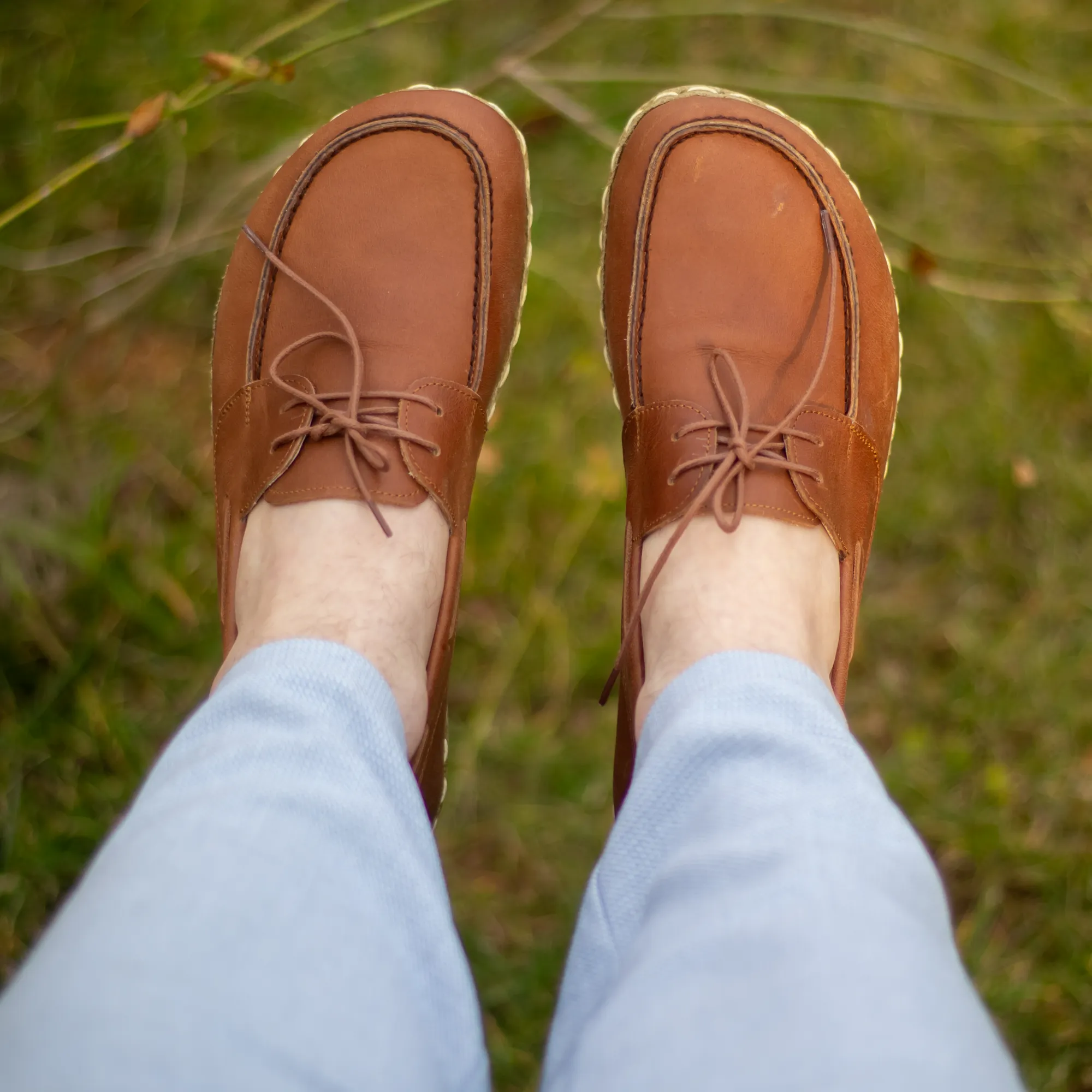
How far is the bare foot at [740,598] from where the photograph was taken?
102 centimetres

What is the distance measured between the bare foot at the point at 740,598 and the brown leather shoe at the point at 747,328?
24 millimetres

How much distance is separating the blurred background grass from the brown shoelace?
29 cm

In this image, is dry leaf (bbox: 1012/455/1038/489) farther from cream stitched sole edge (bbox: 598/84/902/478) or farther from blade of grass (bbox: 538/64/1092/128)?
blade of grass (bbox: 538/64/1092/128)

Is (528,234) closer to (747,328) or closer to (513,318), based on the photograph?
(513,318)

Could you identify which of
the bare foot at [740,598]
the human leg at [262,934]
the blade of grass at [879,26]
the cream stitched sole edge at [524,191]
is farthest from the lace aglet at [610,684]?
the blade of grass at [879,26]

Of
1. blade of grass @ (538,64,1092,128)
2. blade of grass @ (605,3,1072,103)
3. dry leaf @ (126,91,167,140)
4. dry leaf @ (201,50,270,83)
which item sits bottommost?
dry leaf @ (126,91,167,140)

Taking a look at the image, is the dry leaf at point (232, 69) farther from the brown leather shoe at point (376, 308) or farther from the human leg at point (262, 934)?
the human leg at point (262, 934)

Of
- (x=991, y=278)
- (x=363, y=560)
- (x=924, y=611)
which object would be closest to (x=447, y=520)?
(x=363, y=560)

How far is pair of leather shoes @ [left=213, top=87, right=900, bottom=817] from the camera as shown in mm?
1193

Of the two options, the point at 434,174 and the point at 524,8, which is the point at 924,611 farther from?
the point at 524,8

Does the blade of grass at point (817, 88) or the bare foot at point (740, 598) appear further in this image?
the blade of grass at point (817, 88)

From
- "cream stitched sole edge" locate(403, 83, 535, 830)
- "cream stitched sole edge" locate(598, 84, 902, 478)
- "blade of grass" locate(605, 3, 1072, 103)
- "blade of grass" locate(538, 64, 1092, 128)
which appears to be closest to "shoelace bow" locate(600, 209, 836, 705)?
"cream stitched sole edge" locate(598, 84, 902, 478)

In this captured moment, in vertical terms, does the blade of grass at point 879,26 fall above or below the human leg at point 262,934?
above

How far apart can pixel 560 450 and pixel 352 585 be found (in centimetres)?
54
